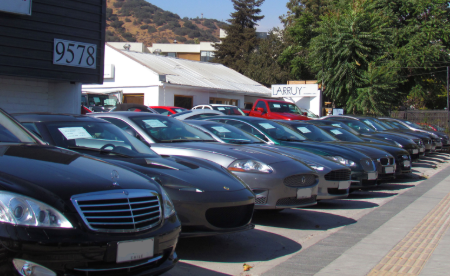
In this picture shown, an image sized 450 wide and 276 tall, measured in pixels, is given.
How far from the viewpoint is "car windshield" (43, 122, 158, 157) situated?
4.98 metres

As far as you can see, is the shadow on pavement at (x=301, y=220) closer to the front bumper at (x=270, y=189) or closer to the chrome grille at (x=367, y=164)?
the front bumper at (x=270, y=189)

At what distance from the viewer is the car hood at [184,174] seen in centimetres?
452

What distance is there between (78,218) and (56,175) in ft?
1.42

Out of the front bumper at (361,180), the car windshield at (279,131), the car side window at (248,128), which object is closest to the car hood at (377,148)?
the front bumper at (361,180)

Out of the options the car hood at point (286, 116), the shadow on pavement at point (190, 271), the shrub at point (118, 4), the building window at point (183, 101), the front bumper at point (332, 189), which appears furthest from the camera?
the shrub at point (118, 4)

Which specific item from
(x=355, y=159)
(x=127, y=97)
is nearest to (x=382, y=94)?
(x=127, y=97)

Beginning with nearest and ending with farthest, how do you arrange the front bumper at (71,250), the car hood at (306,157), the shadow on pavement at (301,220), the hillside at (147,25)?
1. the front bumper at (71,250)
2. the shadow on pavement at (301,220)
3. the car hood at (306,157)
4. the hillside at (147,25)

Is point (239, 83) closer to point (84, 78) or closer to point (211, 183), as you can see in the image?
point (84, 78)

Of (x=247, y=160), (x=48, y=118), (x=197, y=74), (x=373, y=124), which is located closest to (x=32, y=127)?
(x=48, y=118)

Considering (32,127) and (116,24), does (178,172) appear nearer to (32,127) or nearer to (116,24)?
(32,127)

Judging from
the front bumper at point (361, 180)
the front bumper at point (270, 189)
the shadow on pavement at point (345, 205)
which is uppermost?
the front bumper at point (270, 189)

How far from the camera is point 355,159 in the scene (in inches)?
357

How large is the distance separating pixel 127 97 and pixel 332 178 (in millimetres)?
22609

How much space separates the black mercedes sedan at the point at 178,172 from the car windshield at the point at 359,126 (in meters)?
11.7
